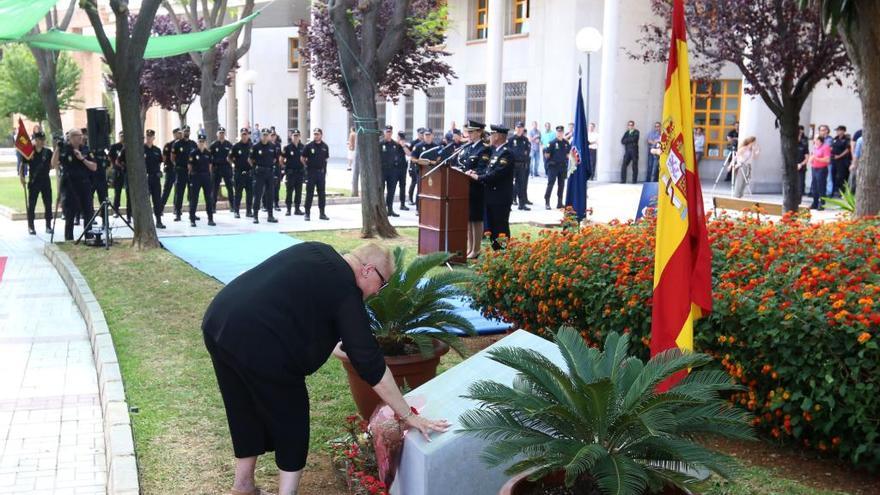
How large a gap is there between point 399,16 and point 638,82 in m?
15.4

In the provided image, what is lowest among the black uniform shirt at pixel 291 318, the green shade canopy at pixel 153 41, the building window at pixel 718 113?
the black uniform shirt at pixel 291 318

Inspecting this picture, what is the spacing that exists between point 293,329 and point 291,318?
0.05 metres

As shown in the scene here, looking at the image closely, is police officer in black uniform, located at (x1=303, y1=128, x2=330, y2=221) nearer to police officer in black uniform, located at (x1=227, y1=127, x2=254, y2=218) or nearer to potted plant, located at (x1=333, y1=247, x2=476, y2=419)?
police officer in black uniform, located at (x1=227, y1=127, x2=254, y2=218)

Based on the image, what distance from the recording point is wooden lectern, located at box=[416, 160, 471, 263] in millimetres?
12234

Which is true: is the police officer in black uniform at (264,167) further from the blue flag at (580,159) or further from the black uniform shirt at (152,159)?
the blue flag at (580,159)

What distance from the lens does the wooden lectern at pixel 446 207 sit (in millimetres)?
12234

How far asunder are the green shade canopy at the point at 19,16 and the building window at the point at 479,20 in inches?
863

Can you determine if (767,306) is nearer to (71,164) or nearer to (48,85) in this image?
(71,164)

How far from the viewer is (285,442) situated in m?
4.32

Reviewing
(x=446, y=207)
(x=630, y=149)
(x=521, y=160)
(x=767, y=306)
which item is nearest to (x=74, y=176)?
(x=446, y=207)

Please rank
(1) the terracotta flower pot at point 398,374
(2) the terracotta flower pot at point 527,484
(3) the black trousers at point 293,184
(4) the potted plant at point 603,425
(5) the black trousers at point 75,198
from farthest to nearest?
1. (3) the black trousers at point 293,184
2. (5) the black trousers at point 75,198
3. (1) the terracotta flower pot at point 398,374
4. (2) the terracotta flower pot at point 527,484
5. (4) the potted plant at point 603,425

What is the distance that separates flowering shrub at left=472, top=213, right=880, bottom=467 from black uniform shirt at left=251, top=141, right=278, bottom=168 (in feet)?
39.2

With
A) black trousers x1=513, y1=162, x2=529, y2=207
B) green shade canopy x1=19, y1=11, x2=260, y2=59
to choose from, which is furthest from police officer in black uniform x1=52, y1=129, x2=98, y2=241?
black trousers x1=513, y1=162, x2=529, y2=207

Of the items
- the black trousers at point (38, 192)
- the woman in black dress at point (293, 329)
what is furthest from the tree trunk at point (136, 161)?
the woman in black dress at point (293, 329)
